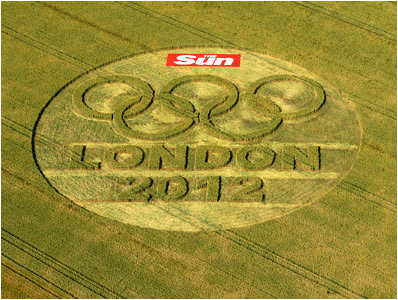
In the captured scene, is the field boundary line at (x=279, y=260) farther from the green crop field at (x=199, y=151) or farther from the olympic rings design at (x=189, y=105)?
the olympic rings design at (x=189, y=105)

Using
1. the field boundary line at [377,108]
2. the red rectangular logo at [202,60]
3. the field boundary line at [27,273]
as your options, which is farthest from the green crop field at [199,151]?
the red rectangular logo at [202,60]

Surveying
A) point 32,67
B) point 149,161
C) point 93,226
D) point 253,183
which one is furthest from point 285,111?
point 32,67

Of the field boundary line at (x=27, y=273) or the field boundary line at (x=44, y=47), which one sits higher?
the field boundary line at (x=44, y=47)

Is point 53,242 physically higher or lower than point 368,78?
lower

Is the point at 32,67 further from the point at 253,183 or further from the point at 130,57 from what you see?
the point at 253,183

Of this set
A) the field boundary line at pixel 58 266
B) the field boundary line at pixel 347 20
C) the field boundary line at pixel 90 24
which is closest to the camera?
the field boundary line at pixel 58 266
